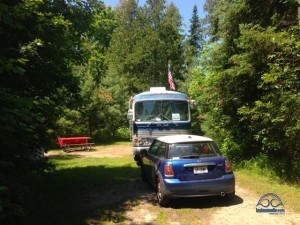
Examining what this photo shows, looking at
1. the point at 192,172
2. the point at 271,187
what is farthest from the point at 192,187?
the point at 271,187

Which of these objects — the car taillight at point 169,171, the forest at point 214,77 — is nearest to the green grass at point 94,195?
the forest at point 214,77

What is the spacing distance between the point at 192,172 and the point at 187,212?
88cm

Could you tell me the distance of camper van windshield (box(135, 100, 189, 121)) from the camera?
1374cm

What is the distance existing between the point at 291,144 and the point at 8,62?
8.33 m

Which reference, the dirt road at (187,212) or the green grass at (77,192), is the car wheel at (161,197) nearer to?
the dirt road at (187,212)

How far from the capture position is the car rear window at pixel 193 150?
7.99m

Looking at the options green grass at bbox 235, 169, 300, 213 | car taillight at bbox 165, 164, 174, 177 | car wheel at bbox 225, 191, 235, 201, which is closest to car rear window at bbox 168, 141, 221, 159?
car taillight at bbox 165, 164, 174, 177

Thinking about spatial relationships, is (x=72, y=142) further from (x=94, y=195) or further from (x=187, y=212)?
(x=187, y=212)

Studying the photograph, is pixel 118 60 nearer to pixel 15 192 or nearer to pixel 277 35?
pixel 277 35

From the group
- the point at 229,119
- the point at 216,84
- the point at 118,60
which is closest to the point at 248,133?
the point at 229,119

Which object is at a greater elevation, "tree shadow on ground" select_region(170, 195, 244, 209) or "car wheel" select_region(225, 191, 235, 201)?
"car wheel" select_region(225, 191, 235, 201)

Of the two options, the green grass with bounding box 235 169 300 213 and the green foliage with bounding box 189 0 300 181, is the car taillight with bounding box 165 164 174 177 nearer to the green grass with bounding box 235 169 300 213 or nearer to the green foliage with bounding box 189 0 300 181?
the green grass with bounding box 235 169 300 213

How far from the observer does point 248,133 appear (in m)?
13.5

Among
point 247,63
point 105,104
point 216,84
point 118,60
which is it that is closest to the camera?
point 247,63
